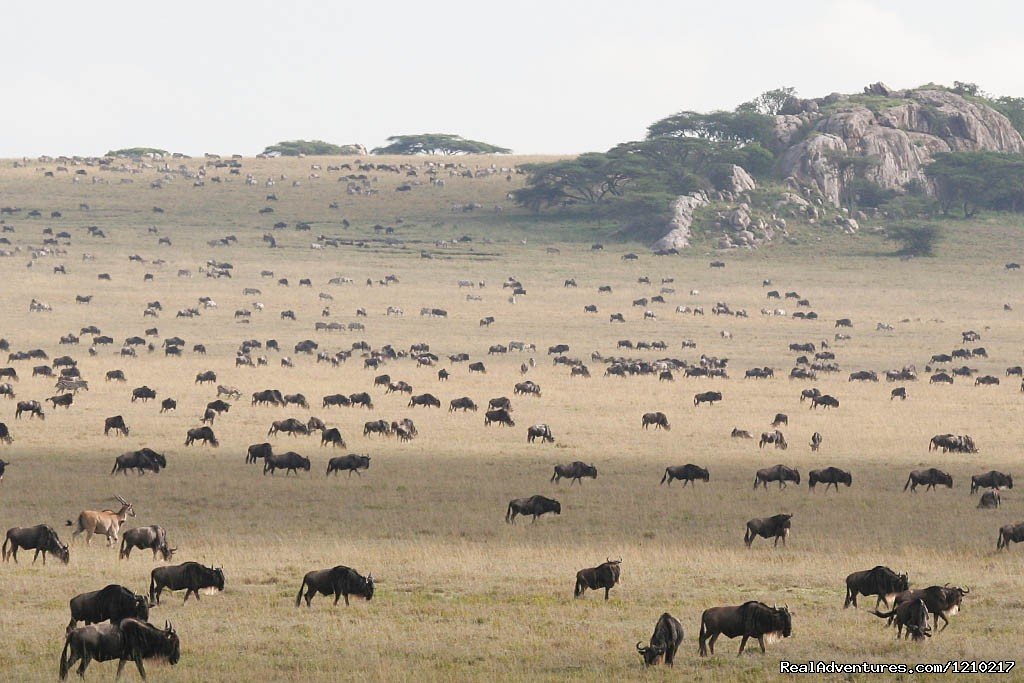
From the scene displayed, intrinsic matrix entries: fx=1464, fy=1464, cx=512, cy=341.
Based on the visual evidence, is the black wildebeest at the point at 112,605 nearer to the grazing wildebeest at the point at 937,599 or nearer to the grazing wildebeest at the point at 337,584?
the grazing wildebeest at the point at 337,584

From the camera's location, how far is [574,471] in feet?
107

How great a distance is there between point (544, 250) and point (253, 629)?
286 ft

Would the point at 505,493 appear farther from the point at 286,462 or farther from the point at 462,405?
the point at 462,405

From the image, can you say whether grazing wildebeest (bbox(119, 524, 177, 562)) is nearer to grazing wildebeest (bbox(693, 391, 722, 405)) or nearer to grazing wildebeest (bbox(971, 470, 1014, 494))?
grazing wildebeest (bbox(971, 470, 1014, 494))

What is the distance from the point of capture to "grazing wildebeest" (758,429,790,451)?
39.3m

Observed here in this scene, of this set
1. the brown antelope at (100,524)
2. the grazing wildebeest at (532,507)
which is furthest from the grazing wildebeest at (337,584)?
the grazing wildebeest at (532,507)

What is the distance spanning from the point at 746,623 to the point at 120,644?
716 centimetres

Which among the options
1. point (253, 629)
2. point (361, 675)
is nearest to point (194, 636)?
point (253, 629)

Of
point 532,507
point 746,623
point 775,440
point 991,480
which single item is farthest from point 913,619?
point 775,440

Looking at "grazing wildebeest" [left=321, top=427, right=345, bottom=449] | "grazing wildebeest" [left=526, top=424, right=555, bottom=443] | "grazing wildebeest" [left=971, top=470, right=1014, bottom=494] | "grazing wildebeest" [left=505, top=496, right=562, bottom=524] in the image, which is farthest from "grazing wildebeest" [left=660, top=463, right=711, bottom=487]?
"grazing wildebeest" [left=321, top=427, right=345, bottom=449]

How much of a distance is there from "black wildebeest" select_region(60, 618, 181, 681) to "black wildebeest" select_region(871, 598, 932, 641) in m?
8.71

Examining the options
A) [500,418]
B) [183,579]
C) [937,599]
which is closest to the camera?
[937,599]

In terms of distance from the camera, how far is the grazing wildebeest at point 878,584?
20031mm

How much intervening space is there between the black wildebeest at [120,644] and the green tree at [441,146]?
165857 mm
